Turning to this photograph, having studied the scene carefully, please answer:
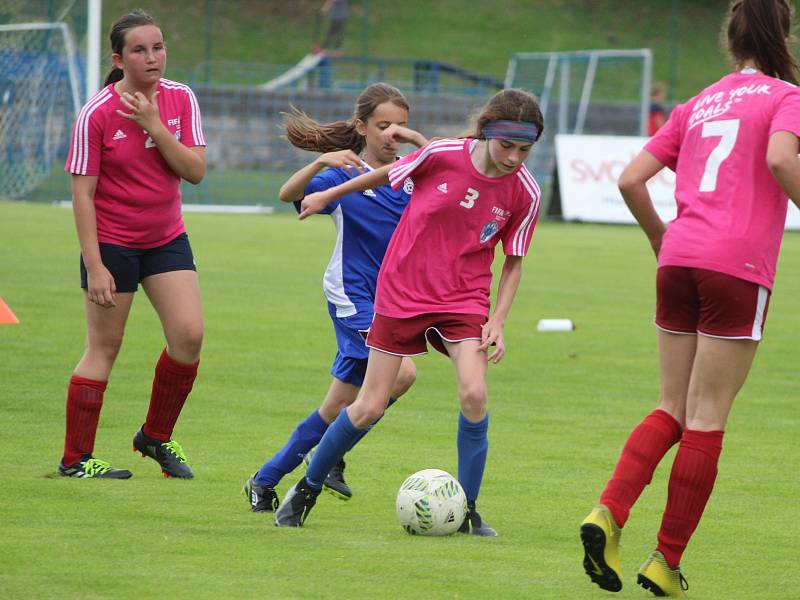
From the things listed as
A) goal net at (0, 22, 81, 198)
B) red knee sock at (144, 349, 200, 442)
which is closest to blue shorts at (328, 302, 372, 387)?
red knee sock at (144, 349, 200, 442)

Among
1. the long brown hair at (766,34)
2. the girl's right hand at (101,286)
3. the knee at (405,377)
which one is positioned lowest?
the knee at (405,377)

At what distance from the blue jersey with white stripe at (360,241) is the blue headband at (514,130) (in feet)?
2.75

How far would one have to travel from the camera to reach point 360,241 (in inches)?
243

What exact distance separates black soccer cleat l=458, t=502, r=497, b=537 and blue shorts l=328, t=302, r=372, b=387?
2.66ft

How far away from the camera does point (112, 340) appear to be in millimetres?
6383

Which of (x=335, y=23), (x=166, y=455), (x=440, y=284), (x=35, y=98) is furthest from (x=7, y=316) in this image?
(x=335, y=23)

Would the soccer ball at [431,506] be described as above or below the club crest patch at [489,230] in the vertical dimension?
below

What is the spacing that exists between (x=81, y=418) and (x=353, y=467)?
1308 mm

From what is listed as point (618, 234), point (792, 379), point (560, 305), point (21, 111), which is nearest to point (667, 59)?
point (618, 234)

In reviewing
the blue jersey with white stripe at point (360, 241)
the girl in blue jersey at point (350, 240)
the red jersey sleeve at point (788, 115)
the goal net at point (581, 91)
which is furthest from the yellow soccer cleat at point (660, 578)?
the goal net at point (581, 91)

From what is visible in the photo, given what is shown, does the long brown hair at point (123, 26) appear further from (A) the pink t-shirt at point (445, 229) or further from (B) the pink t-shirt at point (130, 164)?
(A) the pink t-shirt at point (445, 229)

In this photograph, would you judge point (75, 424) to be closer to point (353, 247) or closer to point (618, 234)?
point (353, 247)

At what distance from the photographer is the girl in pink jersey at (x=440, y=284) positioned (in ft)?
17.8

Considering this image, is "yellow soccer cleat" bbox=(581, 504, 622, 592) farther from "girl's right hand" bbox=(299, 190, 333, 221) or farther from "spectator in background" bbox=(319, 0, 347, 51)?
"spectator in background" bbox=(319, 0, 347, 51)
